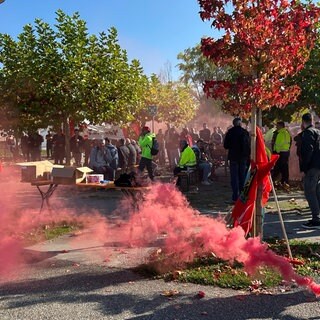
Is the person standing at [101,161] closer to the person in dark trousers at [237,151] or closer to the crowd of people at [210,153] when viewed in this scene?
the crowd of people at [210,153]

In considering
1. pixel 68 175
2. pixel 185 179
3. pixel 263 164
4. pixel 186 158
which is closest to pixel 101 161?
pixel 186 158

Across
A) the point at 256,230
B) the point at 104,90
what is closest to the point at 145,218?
the point at 256,230

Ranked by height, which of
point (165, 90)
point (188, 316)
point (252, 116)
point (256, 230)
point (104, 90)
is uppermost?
point (165, 90)

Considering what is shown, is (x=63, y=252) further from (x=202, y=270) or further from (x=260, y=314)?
(x=260, y=314)

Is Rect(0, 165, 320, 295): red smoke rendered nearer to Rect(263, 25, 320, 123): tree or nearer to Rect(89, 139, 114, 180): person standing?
Rect(89, 139, 114, 180): person standing

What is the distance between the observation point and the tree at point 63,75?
11.7 metres

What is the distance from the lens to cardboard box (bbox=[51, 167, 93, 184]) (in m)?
8.02

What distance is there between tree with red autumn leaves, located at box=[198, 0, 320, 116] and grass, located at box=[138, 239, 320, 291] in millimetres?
1968

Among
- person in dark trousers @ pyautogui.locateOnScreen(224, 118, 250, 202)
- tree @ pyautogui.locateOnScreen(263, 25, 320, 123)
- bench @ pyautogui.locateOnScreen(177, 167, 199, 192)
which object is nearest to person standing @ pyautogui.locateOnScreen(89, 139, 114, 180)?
bench @ pyautogui.locateOnScreen(177, 167, 199, 192)

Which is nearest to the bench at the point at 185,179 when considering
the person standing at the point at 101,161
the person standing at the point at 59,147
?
the person standing at the point at 101,161

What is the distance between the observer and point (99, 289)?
4.97m

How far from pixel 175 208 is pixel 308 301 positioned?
3045 millimetres

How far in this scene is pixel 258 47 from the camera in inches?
220

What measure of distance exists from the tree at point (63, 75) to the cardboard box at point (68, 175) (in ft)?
13.5
